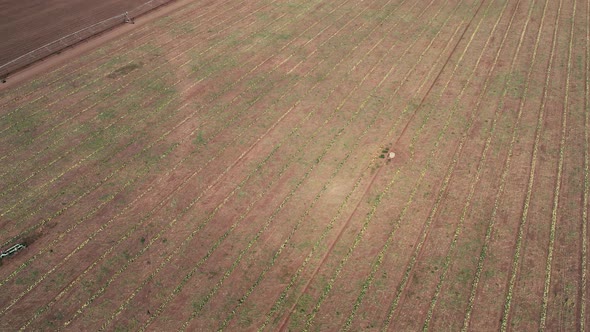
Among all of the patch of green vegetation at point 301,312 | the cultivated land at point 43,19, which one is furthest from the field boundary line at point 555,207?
the cultivated land at point 43,19

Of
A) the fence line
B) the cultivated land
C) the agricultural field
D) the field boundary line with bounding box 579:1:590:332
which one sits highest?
the cultivated land

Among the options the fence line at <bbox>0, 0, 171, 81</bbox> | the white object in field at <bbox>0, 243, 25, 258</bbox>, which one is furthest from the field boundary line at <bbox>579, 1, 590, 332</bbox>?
the fence line at <bbox>0, 0, 171, 81</bbox>

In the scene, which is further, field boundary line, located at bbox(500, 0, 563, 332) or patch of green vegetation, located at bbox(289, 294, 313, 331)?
field boundary line, located at bbox(500, 0, 563, 332)

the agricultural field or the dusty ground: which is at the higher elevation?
the dusty ground

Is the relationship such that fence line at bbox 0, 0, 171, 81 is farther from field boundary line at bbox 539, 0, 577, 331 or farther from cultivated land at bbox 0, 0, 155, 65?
field boundary line at bbox 539, 0, 577, 331

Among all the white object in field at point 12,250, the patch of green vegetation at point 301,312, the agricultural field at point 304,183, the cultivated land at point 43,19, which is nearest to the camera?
the patch of green vegetation at point 301,312

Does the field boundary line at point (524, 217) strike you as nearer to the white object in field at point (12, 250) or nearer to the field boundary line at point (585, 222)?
the field boundary line at point (585, 222)

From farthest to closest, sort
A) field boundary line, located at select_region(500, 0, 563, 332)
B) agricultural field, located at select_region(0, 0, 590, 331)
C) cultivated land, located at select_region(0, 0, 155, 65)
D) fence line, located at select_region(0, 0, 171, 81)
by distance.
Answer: cultivated land, located at select_region(0, 0, 155, 65) < fence line, located at select_region(0, 0, 171, 81) < agricultural field, located at select_region(0, 0, 590, 331) < field boundary line, located at select_region(500, 0, 563, 332)
